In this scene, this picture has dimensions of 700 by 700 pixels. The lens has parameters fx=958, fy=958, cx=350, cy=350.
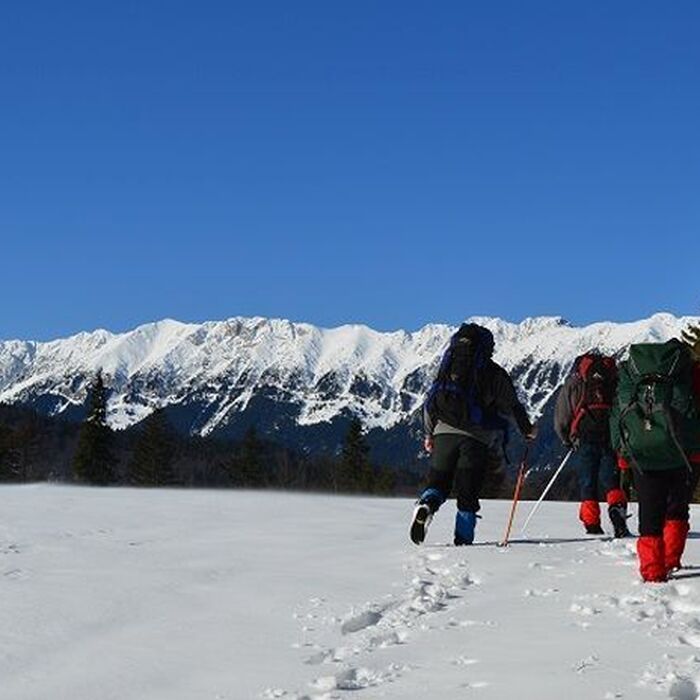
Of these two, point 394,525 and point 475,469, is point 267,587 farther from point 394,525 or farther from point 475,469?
point 394,525

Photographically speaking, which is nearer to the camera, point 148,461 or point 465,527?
point 465,527

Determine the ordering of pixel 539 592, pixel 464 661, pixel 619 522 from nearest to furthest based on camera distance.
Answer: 1. pixel 464 661
2. pixel 539 592
3. pixel 619 522

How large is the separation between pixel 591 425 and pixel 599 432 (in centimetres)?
13

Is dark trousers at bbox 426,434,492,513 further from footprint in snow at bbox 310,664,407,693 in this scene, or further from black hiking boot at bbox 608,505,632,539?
footprint in snow at bbox 310,664,407,693

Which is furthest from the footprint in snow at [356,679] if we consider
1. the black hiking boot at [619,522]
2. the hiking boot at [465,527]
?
the black hiking boot at [619,522]

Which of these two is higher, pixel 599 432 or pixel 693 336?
pixel 693 336

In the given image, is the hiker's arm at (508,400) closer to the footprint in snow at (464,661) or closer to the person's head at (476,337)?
the person's head at (476,337)

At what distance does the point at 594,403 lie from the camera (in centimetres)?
1003

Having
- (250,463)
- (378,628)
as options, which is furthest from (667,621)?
(250,463)

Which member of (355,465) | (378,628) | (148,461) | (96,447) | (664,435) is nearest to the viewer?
(378,628)

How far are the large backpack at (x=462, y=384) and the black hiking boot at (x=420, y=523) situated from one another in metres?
0.87

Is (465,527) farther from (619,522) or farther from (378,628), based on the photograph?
(378,628)

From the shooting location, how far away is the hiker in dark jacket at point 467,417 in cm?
890

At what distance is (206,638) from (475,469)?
443 centimetres
